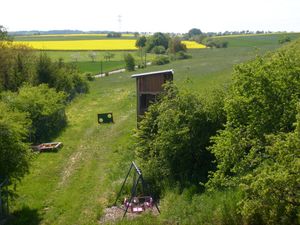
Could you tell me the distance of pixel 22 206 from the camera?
1850 cm

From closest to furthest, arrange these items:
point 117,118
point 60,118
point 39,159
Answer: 1. point 39,159
2. point 60,118
3. point 117,118

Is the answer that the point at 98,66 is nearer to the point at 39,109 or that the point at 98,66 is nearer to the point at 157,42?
the point at 157,42

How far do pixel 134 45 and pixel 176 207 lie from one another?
12114 cm

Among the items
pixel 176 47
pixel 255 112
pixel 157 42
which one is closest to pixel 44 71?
pixel 255 112

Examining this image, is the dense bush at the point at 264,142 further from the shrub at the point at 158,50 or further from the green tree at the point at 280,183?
the shrub at the point at 158,50

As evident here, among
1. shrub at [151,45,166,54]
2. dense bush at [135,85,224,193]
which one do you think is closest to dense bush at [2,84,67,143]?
dense bush at [135,85,224,193]

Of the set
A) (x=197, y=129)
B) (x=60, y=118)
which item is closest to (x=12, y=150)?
(x=197, y=129)

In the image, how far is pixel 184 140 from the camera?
1911 cm

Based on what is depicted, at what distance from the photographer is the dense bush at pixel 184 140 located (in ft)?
63.2

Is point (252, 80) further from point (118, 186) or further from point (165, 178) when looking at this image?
point (118, 186)

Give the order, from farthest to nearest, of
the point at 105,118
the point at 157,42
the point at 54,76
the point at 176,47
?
the point at 157,42
the point at 176,47
the point at 54,76
the point at 105,118

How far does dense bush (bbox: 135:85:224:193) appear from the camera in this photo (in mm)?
19250

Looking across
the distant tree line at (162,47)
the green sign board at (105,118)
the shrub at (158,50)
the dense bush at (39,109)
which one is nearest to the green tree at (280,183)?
the dense bush at (39,109)

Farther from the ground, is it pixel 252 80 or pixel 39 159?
pixel 252 80
